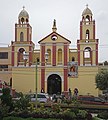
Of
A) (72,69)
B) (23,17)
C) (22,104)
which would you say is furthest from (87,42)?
(22,104)

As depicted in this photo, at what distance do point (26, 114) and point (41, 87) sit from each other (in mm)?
31549

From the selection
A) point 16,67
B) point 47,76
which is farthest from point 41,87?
point 16,67

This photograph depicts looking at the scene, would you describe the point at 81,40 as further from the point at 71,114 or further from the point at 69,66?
the point at 71,114

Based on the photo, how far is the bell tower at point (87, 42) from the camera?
2031 inches

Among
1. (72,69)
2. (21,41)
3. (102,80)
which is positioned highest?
(21,41)

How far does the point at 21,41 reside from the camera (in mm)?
54031

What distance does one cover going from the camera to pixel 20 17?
180 feet

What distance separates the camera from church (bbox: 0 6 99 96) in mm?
51094

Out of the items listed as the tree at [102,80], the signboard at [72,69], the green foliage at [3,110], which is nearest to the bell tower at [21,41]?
the signboard at [72,69]

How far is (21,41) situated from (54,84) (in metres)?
9.12

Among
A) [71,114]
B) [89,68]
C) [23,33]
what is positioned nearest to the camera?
[71,114]

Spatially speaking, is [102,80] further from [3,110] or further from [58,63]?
[3,110]

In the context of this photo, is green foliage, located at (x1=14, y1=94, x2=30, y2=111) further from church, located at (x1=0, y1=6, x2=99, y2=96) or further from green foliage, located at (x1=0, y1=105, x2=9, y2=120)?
church, located at (x1=0, y1=6, x2=99, y2=96)

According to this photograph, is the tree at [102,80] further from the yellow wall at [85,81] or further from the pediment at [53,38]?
the pediment at [53,38]
